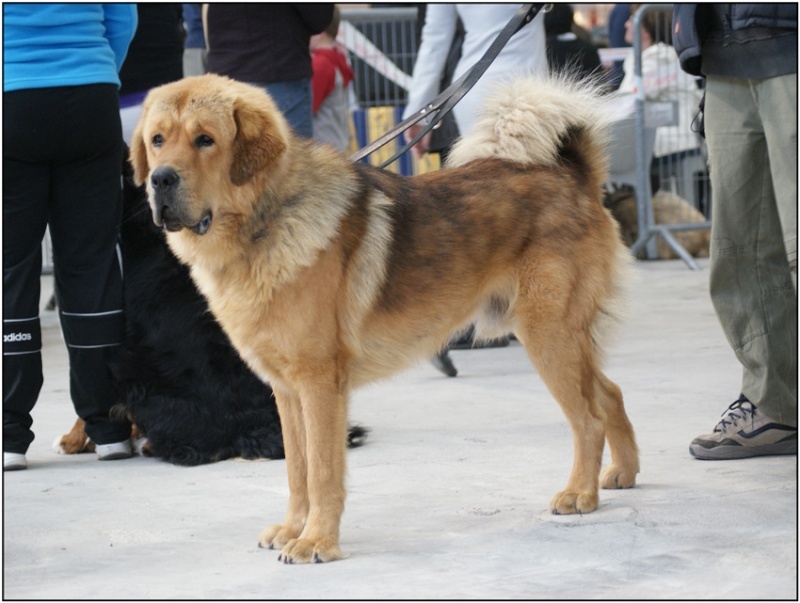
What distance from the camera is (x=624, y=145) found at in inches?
392

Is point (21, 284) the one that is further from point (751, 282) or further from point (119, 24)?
point (751, 282)

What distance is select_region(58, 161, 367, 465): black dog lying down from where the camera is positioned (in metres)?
4.48

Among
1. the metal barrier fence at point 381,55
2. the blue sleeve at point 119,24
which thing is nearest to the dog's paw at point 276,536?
the blue sleeve at point 119,24

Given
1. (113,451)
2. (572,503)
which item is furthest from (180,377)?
(572,503)

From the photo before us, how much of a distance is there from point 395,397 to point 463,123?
1768 millimetres

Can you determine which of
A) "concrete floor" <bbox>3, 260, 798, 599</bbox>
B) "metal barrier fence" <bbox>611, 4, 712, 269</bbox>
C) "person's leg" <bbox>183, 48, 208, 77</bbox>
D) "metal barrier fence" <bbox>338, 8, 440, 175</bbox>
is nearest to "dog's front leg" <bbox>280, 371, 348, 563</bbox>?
"concrete floor" <bbox>3, 260, 798, 599</bbox>

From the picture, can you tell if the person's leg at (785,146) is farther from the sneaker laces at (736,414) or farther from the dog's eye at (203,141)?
the dog's eye at (203,141)

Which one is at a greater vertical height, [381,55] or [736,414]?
[381,55]

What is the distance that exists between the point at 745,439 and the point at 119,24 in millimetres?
3062

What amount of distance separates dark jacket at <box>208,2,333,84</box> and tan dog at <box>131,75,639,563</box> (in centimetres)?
184

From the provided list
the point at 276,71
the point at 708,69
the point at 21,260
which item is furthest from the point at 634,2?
the point at 21,260

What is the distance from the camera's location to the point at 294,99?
18.9ft

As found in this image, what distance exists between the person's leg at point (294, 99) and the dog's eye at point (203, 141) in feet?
8.07

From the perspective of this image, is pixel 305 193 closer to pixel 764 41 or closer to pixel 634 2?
pixel 764 41
